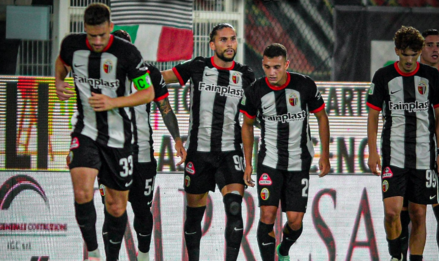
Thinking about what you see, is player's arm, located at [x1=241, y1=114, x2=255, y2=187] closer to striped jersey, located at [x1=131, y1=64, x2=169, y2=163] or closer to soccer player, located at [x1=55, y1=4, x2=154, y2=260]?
striped jersey, located at [x1=131, y1=64, x2=169, y2=163]

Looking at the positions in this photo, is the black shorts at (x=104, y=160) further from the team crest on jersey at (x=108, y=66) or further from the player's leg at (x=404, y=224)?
the player's leg at (x=404, y=224)

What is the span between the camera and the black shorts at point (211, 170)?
5414 mm

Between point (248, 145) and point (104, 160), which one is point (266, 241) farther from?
point (104, 160)

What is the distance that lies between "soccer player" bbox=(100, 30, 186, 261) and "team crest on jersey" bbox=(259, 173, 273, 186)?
0.74 m

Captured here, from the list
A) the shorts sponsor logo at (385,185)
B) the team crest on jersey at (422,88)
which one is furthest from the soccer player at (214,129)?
the team crest on jersey at (422,88)

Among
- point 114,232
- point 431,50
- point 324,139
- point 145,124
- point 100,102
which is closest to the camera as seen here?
point 100,102

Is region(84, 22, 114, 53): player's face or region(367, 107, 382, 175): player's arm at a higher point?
region(84, 22, 114, 53): player's face

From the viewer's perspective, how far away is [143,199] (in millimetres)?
5547

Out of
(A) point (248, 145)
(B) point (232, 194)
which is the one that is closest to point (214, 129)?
(A) point (248, 145)

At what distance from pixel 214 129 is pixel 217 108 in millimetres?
176

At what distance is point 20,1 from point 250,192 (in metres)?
3.44

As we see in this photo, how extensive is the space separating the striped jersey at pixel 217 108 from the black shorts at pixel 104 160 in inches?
33.3

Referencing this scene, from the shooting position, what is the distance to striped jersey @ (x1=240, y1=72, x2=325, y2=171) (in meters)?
5.30

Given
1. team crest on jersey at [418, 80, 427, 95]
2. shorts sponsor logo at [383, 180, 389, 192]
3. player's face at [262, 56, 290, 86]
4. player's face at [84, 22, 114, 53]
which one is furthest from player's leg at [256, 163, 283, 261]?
player's face at [84, 22, 114, 53]
